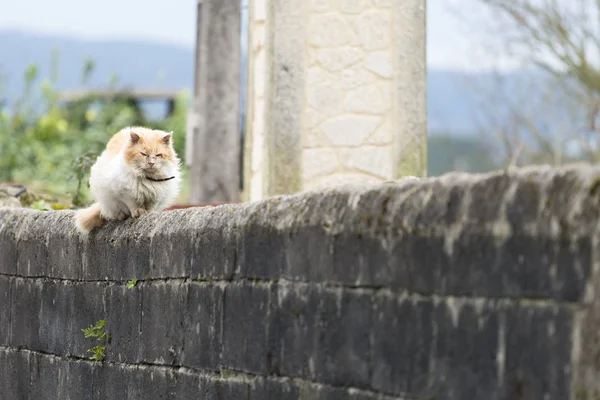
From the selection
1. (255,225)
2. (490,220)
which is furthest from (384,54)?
(490,220)

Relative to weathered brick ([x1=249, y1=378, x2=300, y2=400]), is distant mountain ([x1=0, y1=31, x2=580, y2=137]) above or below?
above

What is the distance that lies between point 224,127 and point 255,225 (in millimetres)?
9383

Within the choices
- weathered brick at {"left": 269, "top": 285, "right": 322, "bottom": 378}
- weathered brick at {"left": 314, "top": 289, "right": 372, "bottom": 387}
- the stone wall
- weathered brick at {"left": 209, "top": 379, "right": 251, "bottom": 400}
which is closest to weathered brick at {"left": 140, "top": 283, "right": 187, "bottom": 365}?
the stone wall

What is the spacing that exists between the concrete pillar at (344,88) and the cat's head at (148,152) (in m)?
2.88

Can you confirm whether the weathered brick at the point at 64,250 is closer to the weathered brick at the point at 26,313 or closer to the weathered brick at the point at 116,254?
the weathered brick at the point at 116,254

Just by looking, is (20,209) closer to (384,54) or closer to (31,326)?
(31,326)

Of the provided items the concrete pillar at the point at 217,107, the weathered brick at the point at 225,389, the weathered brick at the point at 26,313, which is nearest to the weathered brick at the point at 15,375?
the weathered brick at the point at 26,313

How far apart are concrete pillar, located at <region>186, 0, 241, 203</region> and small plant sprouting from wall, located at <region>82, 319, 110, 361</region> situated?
7558 mm

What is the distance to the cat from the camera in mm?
6645

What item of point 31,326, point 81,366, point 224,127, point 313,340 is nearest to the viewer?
point 313,340

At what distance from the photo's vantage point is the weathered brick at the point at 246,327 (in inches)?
193

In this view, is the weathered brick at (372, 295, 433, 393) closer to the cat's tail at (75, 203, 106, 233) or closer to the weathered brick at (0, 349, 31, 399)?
the cat's tail at (75, 203, 106, 233)

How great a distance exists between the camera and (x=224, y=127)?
47.0 ft

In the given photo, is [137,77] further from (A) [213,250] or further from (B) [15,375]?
(A) [213,250]
